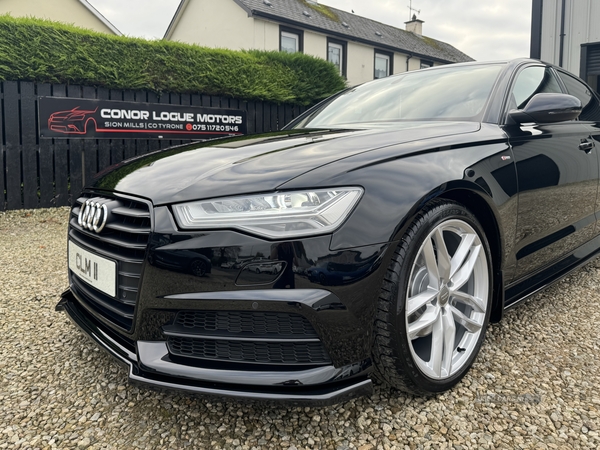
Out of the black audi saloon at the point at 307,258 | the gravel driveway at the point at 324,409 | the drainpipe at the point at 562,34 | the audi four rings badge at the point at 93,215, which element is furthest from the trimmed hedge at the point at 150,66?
the audi four rings badge at the point at 93,215

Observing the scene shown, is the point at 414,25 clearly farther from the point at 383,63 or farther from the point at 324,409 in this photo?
the point at 324,409

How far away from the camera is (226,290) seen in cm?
149

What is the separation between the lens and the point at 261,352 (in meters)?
1.53

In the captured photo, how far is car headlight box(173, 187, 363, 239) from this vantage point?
4.93ft

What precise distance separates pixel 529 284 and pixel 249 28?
48.6 feet

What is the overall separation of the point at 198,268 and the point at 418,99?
182cm

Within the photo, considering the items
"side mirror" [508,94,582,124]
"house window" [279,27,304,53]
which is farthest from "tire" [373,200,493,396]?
"house window" [279,27,304,53]

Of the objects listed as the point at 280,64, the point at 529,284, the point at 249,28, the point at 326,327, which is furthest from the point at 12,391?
the point at 249,28

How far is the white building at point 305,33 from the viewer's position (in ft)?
50.9

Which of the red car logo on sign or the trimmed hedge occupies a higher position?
the trimmed hedge

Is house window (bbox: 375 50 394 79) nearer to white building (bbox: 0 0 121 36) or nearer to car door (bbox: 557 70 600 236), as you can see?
white building (bbox: 0 0 121 36)

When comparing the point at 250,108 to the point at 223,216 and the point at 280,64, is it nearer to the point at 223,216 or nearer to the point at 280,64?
the point at 280,64

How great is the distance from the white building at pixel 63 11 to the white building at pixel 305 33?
2.77m

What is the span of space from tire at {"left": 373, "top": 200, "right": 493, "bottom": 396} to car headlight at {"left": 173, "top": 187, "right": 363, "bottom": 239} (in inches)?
10.8
